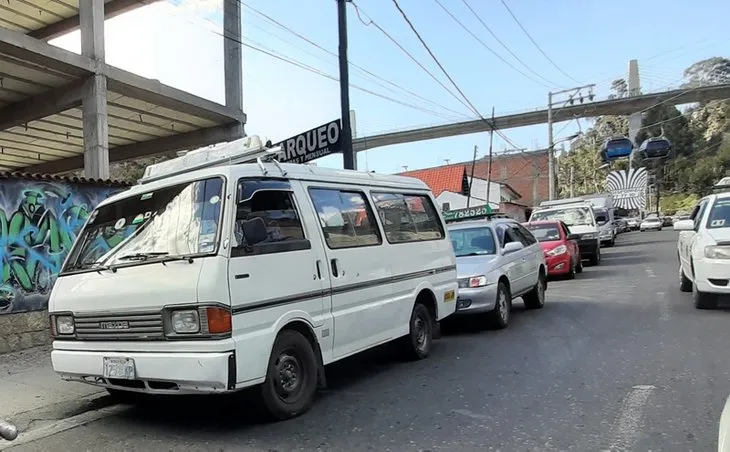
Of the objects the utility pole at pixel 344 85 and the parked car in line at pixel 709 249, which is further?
the utility pole at pixel 344 85

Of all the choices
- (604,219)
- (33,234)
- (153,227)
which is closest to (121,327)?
(153,227)

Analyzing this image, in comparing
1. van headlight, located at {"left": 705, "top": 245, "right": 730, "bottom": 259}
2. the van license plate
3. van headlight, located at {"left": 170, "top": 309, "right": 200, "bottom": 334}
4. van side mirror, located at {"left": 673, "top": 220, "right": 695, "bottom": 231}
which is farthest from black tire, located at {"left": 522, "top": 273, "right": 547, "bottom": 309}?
the van license plate

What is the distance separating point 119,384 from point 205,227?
1.45 m

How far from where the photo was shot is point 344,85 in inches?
432

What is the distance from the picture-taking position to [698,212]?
9.89m

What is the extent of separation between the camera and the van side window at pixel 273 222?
4.60 meters

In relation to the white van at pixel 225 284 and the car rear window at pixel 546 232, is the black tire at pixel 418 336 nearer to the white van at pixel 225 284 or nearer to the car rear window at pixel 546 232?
the white van at pixel 225 284

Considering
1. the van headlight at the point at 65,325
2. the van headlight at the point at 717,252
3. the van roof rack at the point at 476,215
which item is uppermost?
the van roof rack at the point at 476,215

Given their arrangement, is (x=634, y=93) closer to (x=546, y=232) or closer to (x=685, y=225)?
(x=546, y=232)

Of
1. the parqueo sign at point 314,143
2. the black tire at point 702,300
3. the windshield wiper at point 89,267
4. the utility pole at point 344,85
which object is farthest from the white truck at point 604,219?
the windshield wiper at point 89,267

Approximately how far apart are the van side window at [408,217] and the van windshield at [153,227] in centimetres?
227

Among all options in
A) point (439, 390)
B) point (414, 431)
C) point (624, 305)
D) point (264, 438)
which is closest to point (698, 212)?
point (624, 305)

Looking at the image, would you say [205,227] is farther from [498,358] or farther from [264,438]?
[498,358]

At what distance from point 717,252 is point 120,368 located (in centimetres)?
810
